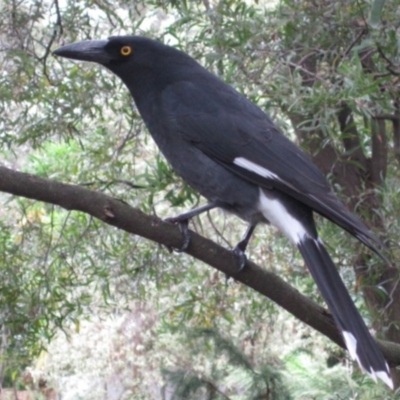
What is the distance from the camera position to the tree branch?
140cm

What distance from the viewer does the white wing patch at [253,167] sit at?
6.07 ft

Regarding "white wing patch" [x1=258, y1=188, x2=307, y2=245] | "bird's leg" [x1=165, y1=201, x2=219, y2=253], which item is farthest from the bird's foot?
"white wing patch" [x1=258, y1=188, x2=307, y2=245]

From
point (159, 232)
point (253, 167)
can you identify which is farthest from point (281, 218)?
point (159, 232)

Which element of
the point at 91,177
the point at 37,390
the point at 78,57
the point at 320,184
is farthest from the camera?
the point at 37,390

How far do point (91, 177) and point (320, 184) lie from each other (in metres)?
0.94

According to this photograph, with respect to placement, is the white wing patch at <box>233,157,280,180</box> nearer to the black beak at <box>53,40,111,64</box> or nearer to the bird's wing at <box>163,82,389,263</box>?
the bird's wing at <box>163,82,389,263</box>

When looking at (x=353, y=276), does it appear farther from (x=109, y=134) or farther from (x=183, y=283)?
(x=109, y=134)

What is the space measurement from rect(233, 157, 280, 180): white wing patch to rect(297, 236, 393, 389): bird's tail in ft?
0.60

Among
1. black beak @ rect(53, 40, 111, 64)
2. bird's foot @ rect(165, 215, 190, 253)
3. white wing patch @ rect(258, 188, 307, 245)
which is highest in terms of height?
black beak @ rect(53, 40, 111, 64)

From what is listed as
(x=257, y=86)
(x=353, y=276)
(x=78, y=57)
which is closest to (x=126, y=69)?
(x=78, y=57)

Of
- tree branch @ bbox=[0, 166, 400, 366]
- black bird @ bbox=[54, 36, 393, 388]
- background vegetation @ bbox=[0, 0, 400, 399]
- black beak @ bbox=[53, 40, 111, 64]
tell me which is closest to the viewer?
tree branch @ bbox=[0, 166, 400, 366]

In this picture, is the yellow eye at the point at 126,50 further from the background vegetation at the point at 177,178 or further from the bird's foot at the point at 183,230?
the bird's foot at the point at 183,230

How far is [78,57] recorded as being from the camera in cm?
194

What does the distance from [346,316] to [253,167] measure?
0.42m
